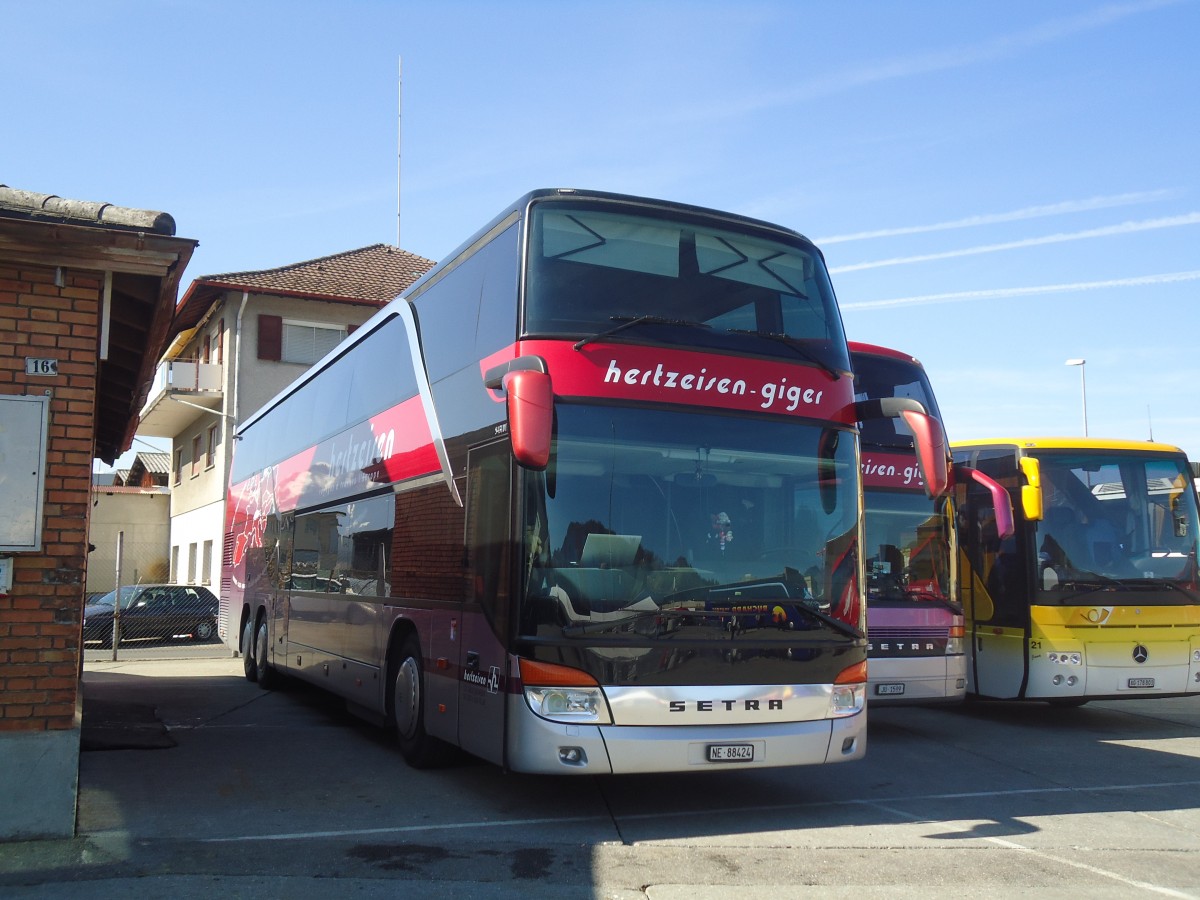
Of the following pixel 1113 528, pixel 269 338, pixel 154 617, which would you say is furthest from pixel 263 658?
pixel 269 338

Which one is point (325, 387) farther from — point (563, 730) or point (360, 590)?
point (563, 730)

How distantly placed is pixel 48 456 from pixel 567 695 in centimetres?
343

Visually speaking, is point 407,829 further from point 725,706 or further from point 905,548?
point 905,548

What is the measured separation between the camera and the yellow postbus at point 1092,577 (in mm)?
12133

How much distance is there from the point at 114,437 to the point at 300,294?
1699cm

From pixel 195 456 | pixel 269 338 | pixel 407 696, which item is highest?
pixel 269 338

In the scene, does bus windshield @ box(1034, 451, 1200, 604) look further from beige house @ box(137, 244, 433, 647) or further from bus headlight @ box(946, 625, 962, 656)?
beige house @ box(137, 244, 433, 647)

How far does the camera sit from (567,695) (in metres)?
7.05

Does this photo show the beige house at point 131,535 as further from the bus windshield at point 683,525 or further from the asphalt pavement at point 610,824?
the bus windshield at point 683,525

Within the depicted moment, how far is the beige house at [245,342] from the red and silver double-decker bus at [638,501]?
2542cm

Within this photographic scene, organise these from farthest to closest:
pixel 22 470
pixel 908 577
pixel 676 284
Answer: pixel 908 577, pixel 676 284, pixel 22 470

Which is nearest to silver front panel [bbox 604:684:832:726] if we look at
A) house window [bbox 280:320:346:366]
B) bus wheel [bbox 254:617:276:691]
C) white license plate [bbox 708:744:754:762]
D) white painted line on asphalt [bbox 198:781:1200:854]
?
white license plate [bbox 708:744:754:762]

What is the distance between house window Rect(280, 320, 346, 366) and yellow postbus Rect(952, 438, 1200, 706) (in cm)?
2494

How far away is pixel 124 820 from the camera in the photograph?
7.28 m
